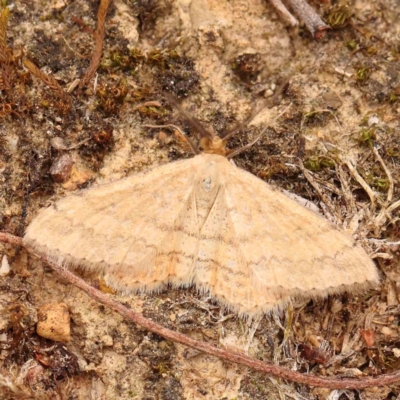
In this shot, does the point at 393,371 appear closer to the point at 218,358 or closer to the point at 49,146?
the point at 218,358

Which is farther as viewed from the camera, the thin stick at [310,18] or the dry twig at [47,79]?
the thin stick at [310,18]

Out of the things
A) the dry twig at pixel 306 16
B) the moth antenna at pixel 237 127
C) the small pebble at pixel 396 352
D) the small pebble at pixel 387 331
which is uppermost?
the dry twig at pixel 306 16

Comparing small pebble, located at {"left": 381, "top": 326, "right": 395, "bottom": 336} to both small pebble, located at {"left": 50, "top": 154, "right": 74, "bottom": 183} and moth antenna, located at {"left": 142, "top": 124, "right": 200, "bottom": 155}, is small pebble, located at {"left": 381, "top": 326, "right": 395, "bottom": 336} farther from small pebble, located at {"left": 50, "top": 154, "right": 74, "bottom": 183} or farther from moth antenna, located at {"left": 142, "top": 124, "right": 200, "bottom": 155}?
small pebble, located at {"left": 50, "top": 154, "right": 74, "bottom": 183}

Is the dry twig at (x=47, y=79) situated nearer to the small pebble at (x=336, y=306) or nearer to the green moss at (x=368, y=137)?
the green moss at (x=368, y=137)

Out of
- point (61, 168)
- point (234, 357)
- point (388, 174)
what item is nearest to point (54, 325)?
point (61, 168)

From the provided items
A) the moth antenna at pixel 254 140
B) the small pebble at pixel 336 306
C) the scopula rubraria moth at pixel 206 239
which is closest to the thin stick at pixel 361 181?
the scopula rubraria moth at pixel 206 239

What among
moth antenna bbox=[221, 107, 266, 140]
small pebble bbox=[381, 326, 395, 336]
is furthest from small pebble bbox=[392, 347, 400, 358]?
moth antenna bbox=[221, 107, 266, 140]

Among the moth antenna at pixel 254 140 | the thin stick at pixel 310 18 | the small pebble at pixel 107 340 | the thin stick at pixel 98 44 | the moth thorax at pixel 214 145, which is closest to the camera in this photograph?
the small pebble at pixel 107 340
